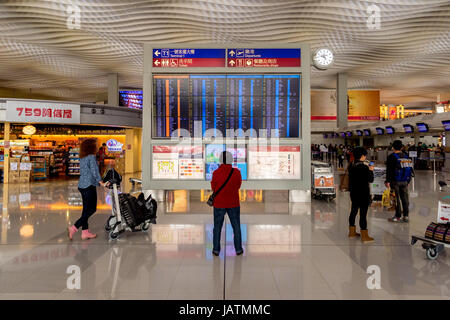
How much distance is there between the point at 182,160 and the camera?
8008 mm

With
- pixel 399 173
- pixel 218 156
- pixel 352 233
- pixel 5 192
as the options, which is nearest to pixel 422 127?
pixel 399 173

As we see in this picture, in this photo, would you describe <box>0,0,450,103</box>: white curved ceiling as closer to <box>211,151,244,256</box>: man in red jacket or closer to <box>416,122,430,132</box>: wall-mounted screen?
<box>416,122,430,132</box>: wall-mounted screen

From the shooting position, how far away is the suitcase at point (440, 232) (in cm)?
388

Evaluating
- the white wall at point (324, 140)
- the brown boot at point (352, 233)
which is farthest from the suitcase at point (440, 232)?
the white wall at point (324, 140)

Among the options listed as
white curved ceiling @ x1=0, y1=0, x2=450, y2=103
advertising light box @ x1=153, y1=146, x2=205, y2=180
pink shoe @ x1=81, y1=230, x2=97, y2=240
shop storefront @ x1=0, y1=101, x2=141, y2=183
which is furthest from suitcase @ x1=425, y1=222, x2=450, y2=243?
white curved ceiling @ x1=0, y1=0, x2=450, y2=103

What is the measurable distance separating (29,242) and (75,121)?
11.6m

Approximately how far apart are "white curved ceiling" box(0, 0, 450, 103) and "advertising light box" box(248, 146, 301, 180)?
7.02 m

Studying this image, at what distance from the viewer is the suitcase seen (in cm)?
388

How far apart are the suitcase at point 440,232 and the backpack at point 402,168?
185 cm

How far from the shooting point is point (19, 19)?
42.7 feet

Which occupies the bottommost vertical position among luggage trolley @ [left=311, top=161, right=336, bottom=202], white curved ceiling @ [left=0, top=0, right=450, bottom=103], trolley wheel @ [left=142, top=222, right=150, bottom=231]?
trolley wheel @ [left=142, top=222, right=150, bottom=231]

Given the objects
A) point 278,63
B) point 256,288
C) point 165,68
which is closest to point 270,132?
point 278,63

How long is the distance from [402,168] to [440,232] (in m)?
2.07
